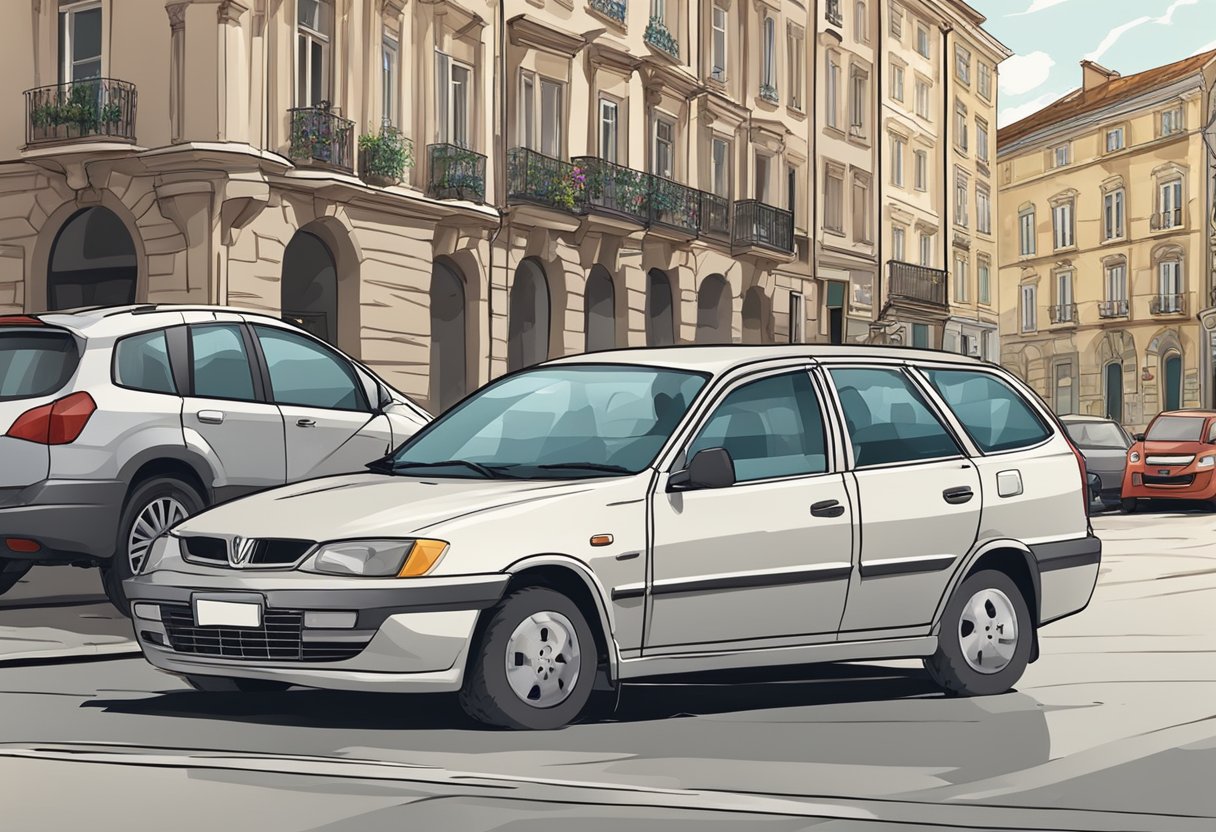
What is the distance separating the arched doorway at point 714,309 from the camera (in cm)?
4094

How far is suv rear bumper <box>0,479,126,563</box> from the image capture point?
35.3 ft

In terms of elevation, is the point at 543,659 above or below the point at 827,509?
below

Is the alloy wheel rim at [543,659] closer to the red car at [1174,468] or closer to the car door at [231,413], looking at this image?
the car door at [231,413]

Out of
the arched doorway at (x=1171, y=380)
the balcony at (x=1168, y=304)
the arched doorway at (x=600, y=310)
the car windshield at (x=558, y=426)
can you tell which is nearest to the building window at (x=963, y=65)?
the balcony at (x=1168, y=304)

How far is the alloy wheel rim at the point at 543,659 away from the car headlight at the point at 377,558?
0.47 metres

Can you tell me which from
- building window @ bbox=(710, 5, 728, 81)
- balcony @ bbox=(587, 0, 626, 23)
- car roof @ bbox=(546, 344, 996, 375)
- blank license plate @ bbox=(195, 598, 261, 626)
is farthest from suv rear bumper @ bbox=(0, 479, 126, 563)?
building window @ bbox=(710, 5, 728, 81)

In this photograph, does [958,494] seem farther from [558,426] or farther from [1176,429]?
[1176,429]

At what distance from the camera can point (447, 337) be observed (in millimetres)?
30984

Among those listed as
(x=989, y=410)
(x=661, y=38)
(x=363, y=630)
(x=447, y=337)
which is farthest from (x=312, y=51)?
(x=363, y=630)

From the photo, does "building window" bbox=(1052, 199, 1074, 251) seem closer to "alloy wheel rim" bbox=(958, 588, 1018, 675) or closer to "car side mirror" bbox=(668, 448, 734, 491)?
"alloy wheel rim" bbox=(958, 588, 1018, 675)

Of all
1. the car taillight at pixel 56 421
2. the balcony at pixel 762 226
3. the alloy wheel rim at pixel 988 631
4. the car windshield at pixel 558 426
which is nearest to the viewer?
the car windshield at pixel 558 426

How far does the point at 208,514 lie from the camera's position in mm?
8172

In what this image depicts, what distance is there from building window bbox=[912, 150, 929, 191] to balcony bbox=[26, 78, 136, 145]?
33.5 metres

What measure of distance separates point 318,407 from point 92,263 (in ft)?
49.3
